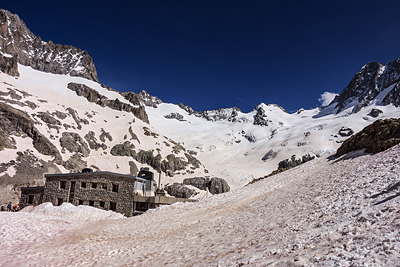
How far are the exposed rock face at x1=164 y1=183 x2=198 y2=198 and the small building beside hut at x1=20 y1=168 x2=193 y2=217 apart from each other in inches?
1494

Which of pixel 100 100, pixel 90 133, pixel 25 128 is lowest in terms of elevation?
pixel 25 128

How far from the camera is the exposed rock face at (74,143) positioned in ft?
279

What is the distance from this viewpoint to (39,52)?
171000 mm

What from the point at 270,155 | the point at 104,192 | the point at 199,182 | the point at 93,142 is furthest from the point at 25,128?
the point at 270,155

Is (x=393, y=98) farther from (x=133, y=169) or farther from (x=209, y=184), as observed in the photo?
(x=133, y=169)

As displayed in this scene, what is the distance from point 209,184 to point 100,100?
79.9 metres

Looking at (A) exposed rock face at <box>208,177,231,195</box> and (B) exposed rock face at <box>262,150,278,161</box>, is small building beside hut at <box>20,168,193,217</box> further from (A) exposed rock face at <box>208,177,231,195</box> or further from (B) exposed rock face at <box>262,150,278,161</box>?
(B) exposed rock face at <box>262,150,278,161</box>

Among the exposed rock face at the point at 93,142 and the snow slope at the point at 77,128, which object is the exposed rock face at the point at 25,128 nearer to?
the snow slope at the point at 77,128

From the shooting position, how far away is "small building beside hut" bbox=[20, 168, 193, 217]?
131 feet

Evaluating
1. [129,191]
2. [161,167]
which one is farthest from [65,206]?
[161,167]

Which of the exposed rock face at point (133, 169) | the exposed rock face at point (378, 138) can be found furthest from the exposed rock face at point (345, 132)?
the exposed rock face at point (378, 138)

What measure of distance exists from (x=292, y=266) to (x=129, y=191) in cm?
3766

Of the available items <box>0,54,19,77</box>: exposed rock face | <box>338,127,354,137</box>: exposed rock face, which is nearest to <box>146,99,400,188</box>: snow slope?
<box>338,127,354,137</box>: exposed rock face

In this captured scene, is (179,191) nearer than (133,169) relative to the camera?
Yes
